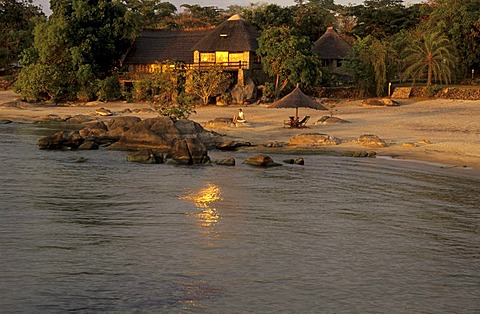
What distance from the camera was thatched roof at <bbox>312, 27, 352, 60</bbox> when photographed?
6500 centimetres

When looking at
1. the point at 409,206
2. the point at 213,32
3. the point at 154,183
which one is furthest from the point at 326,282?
the point at 213,32

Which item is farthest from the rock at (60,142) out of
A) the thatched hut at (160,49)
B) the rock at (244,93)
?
the thatched hut at (160,49)

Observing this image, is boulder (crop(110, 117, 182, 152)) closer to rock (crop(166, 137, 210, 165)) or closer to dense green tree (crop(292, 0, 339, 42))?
rock (crop(166, 137, 210, 165))

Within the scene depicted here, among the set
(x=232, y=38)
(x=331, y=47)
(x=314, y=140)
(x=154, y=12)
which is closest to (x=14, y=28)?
(x=154, y=12)

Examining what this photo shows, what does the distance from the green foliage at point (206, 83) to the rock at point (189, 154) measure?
25796mm

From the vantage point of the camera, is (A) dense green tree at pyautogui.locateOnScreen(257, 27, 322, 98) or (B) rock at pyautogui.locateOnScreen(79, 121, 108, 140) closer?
(B) rock at pyautogui.locateOnScreen(79, 121, 108, 140)

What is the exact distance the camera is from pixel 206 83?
2179 inches

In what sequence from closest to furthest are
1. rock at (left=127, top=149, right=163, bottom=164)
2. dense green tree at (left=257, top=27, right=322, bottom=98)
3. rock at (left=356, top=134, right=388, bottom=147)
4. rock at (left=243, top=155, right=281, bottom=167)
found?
1. rock at (left=243, top=155, right=281, bottom=167)
2. rock at (left=127, top=149, right=163, bottom=164)
3. rock at (left=356, top=134, right=388, bottom=147)
4. dense green tree at (left=257, top=27, right=322, bottom=98)

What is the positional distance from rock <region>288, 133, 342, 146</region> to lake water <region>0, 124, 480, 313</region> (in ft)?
22.0

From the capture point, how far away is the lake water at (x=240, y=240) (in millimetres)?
12492

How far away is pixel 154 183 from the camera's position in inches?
937

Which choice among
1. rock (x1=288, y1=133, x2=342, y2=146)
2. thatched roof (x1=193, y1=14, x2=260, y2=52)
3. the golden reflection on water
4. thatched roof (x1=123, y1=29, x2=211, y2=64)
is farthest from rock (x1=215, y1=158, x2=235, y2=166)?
thatched roof (x1=123, y1=29, x2=211, y2=64)

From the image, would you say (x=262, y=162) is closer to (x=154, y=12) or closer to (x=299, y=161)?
(x=299, y=161)

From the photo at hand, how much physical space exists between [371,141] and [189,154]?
9.36 metres
